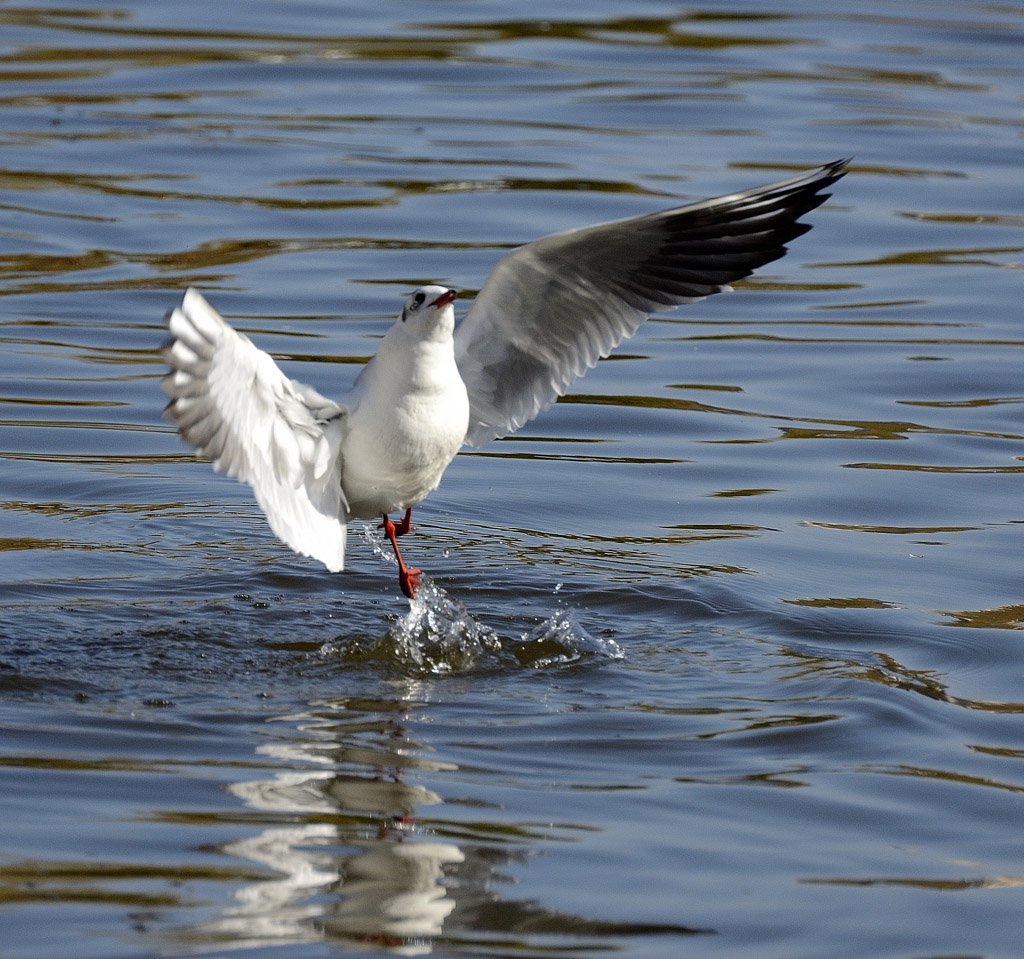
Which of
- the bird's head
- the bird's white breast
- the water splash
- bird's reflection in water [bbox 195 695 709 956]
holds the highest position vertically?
the bird's head

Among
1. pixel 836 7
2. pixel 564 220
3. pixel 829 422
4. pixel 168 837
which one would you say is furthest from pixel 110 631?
pixel 836 7

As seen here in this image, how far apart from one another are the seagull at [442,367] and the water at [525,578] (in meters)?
0.58

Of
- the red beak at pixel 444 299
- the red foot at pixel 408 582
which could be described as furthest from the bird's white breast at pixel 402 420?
the red foot at pixel 408 582

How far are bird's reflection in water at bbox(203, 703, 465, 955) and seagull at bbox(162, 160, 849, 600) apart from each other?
1045 mm

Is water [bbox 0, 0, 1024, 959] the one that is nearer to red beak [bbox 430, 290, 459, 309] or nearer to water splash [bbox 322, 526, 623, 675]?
water splash [bbox 322, 526, 623, 675]

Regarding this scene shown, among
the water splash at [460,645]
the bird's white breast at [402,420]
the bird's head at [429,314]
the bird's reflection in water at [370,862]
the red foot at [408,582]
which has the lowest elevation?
the bird's reflection in water at [370,862]

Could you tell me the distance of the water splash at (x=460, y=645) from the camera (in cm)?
673

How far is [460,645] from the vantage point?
6.87 m

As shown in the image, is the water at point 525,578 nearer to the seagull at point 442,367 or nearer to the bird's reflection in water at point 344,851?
the bird's reflection in water at point 344,851

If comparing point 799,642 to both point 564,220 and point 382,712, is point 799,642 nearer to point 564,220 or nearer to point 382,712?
point 382,712

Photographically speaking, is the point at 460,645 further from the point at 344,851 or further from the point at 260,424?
the point at 344,851

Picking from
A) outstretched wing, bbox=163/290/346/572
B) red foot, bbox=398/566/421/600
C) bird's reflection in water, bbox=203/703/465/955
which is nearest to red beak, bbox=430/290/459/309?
outstretched wing, bbox=163/290/346/572

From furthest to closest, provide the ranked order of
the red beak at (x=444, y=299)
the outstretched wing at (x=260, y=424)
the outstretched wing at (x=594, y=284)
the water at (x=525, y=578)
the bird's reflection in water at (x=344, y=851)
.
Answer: the outstretched wing at (x=594, y=284) < the red beak at (x=444, y=299) < the outstretched wing at (x=260, y=424) < the water at (x=525, y=578) < the bird's reflection in water at (x=344, y=851)

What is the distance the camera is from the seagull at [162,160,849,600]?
6.05 m
